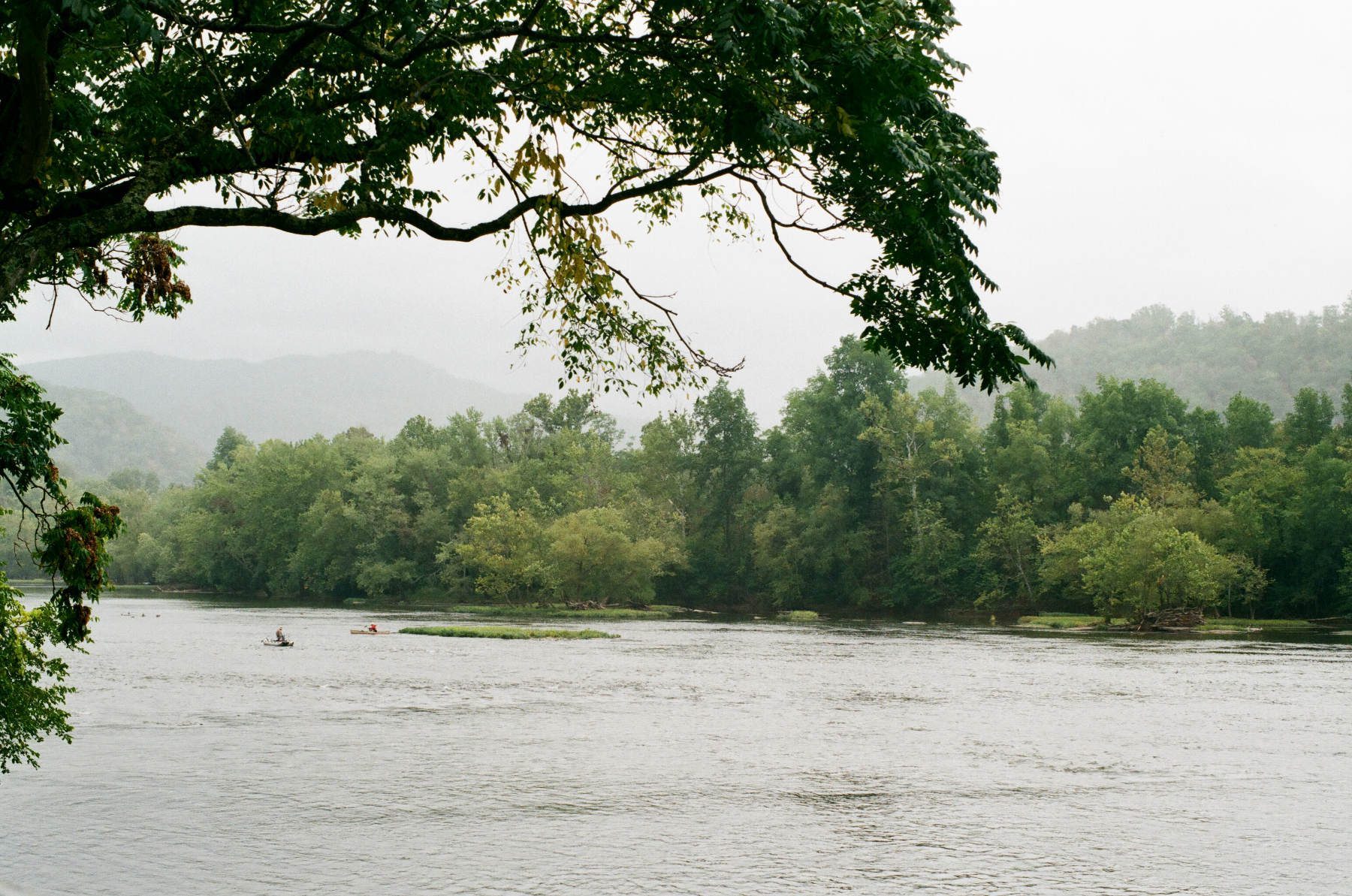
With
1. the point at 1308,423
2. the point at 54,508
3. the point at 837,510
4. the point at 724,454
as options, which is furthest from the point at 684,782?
the point at 724,454

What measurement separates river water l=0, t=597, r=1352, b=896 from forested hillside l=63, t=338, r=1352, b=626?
3982 centimetres

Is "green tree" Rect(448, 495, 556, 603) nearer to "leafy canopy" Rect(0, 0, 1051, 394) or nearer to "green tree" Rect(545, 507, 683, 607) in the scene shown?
"green tree" Rect(545, 507, 683, 607)

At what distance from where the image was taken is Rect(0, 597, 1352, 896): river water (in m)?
15.5

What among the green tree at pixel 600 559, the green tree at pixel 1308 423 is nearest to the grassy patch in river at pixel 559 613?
the green tree at pixel 600 559

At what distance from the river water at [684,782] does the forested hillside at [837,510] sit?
39820 millimetres

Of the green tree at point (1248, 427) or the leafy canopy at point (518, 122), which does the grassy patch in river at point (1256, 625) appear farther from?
the leafy canopy at point (518, 122)

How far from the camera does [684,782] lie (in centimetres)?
2164

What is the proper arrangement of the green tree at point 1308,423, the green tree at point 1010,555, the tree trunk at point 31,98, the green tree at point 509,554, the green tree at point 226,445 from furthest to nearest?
the green tree at point 226,445 < the green tree at point 509,554 < the green tree at point 1010,555 < the green tree at point 1308,423 < the tree trunk at point 31,98

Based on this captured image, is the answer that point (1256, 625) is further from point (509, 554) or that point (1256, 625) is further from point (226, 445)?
point (226, 445)

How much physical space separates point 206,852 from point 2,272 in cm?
1003

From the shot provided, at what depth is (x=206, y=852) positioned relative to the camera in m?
15.9

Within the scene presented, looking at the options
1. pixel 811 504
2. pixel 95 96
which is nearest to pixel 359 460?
pixel 811 504

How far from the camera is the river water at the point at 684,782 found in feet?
50.9

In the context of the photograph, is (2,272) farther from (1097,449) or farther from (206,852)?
(1097,449)
